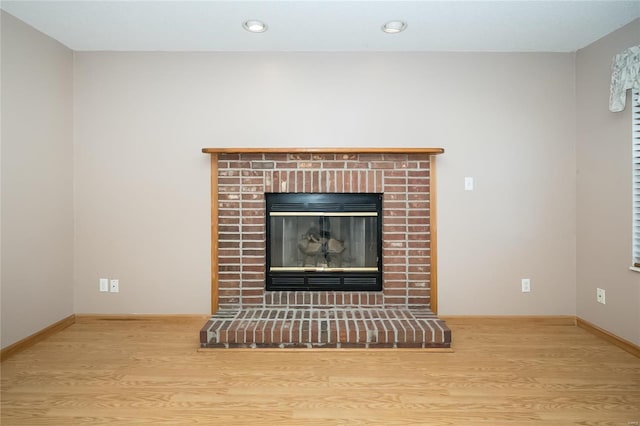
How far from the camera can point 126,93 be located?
3.06 meters

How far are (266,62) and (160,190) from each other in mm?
1362

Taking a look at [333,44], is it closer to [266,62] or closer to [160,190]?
[266,62]

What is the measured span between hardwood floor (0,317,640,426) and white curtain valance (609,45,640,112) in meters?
1.71

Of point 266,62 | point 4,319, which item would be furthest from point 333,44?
point 4,319

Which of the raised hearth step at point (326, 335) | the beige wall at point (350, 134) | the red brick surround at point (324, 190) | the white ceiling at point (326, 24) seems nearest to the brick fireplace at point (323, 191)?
the red brick surround at point (324, 190)

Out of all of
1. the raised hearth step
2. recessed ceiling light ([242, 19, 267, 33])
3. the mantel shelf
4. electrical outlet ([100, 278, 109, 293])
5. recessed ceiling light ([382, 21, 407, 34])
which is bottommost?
the raised hearth step

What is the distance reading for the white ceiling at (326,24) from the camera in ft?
7.66

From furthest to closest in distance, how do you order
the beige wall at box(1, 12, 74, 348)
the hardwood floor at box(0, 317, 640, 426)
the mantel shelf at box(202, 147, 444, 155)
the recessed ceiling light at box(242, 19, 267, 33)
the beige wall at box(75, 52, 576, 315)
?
the beige wall at box(75, 52, 576, 315)
the mantel shelf at box(202, 147, 444, 155)
the recessed ceiling light at box(242, 19, 267, 33)
the beige wall at box(1, 12, 74, 348)
the hardwood floor at box(0, 317, 640, 426)

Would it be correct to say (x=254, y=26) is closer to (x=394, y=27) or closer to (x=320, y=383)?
(x=394, y=27)

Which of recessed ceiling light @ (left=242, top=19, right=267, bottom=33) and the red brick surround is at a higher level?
recessed ceiling light @ (left=242, top=19, right=267, bottom=33)

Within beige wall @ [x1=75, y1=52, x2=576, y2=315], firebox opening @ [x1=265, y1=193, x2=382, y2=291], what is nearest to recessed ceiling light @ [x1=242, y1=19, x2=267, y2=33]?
beige wall @ [x1=75, y1=52, x2=576, y2=315]

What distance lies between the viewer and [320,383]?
2109 millimetres

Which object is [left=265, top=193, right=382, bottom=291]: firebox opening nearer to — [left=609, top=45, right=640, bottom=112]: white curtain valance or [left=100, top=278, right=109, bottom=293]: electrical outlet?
[left=100, top=278, right=109, bottom=293]: electrical outlet

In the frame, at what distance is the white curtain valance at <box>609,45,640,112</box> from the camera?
7.95 ft
